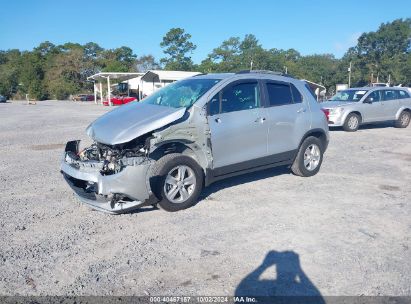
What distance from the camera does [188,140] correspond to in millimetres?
5117

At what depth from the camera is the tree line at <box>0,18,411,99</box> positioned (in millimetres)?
76125

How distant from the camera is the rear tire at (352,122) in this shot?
13641 mm

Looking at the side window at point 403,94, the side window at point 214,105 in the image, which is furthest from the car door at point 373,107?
the side window at point 214,105

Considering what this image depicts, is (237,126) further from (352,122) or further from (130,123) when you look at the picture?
(352,122)

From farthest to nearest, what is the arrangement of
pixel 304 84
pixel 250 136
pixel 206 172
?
1. pixel 304 84
2. pixel 250 136
3. pixel 206 172

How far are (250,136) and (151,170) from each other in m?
1.82

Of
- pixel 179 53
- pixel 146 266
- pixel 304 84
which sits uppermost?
pixel 179 53

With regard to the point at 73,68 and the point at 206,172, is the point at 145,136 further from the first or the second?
the point at 73,68

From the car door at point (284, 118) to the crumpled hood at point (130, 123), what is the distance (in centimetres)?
179

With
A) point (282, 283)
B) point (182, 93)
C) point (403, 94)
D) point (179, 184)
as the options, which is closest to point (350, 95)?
point (403, 94)

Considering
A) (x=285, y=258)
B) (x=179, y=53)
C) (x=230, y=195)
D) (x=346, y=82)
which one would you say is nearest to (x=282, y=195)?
(x=230, y=195)

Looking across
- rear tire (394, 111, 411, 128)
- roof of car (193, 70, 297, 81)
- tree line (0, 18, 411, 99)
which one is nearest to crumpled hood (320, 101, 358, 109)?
rear tire (394, 111, 411, 128)

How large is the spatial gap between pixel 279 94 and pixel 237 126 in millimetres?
1261

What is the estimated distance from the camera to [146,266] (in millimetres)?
3650
